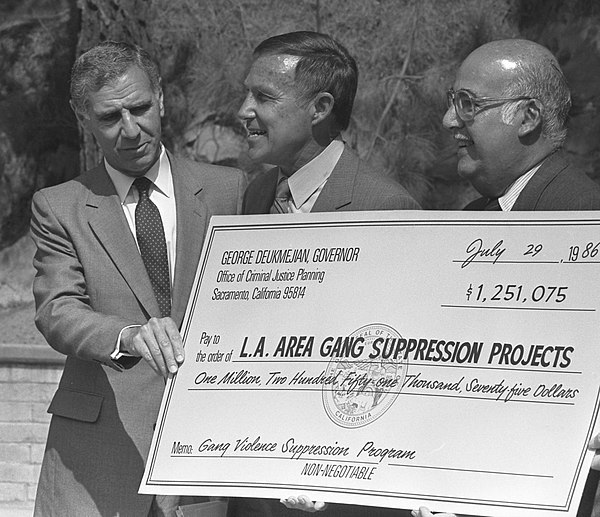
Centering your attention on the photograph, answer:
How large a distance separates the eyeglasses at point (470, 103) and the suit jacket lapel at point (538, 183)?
15 cm

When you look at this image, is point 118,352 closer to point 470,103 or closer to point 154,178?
point 154,178

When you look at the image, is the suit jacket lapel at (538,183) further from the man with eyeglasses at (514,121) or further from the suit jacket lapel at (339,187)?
the suit jacket lapel at (339,187)

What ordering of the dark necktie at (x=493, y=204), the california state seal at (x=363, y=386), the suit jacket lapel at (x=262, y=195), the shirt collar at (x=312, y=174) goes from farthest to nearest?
the suit jacket lapel at (x=262, y=195) → the shirt collar at (x=312, y=174) → the dark necktie at (x=493, y=204) → the california state seal at (x=363, y=386)

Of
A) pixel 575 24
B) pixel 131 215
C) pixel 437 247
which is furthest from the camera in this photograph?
pixel 575 24

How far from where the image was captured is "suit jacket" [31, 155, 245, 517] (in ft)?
10.3

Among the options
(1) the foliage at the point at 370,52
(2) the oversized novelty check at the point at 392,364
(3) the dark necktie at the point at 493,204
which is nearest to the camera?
(2) the oversized novelty check at the point at 392,364

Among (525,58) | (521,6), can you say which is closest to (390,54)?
(521,6)

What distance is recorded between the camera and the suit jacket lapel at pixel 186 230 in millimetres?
3143

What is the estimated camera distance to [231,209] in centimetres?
331

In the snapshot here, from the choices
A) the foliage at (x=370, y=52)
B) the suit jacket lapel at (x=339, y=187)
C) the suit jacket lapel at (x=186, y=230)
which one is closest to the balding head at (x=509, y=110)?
the suit jacket lapel at (x=339, y=187)

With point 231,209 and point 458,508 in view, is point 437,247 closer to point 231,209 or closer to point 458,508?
point 458,508

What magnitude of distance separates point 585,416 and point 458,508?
0.30m

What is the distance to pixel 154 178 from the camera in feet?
10.8

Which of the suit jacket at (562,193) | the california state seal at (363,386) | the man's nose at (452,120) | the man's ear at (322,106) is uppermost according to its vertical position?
the man's ear at (322,106)
